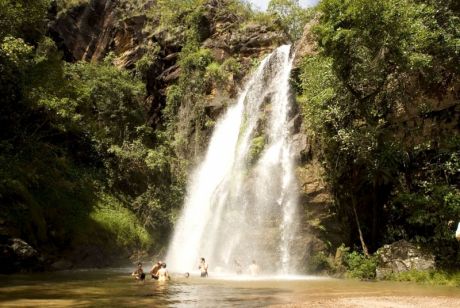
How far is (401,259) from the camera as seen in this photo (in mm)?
17094

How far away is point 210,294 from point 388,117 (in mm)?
11764

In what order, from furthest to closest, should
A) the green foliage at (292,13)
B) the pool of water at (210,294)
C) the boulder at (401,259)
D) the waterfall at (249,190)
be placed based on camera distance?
the green foliage at (292,13), the waterfall at (249,190), the boulder at (401,259), the pool of water at (210,294)

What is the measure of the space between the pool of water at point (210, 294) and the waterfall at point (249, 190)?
18.5 ft

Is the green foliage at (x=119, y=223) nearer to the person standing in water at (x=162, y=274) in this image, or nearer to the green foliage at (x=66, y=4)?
the person standing in water at (x=162, y=274)

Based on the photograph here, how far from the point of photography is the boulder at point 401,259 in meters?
16.7

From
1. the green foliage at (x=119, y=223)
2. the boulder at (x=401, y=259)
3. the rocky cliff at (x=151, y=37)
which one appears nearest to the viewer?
the boulder at (x=401, y=259)

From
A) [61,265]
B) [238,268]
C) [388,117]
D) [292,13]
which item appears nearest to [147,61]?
[292,13]

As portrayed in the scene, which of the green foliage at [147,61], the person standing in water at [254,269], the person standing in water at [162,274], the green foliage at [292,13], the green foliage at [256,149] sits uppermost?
the green foliage at [292,13]

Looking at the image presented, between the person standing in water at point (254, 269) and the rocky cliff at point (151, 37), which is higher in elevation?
the rocky cliff at point (151, 37)

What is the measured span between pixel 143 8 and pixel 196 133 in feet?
52.7

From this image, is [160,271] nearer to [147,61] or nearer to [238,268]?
[238,268]

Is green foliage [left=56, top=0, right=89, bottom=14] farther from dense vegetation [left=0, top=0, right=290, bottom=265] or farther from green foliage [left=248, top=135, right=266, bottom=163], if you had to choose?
green foliage [left=248, top=135, right=266, bottom=163]

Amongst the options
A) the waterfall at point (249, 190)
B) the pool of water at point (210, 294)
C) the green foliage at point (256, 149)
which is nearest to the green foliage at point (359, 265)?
the pool of water at point (210, 294)

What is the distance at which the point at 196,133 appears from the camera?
3116 centimetres
